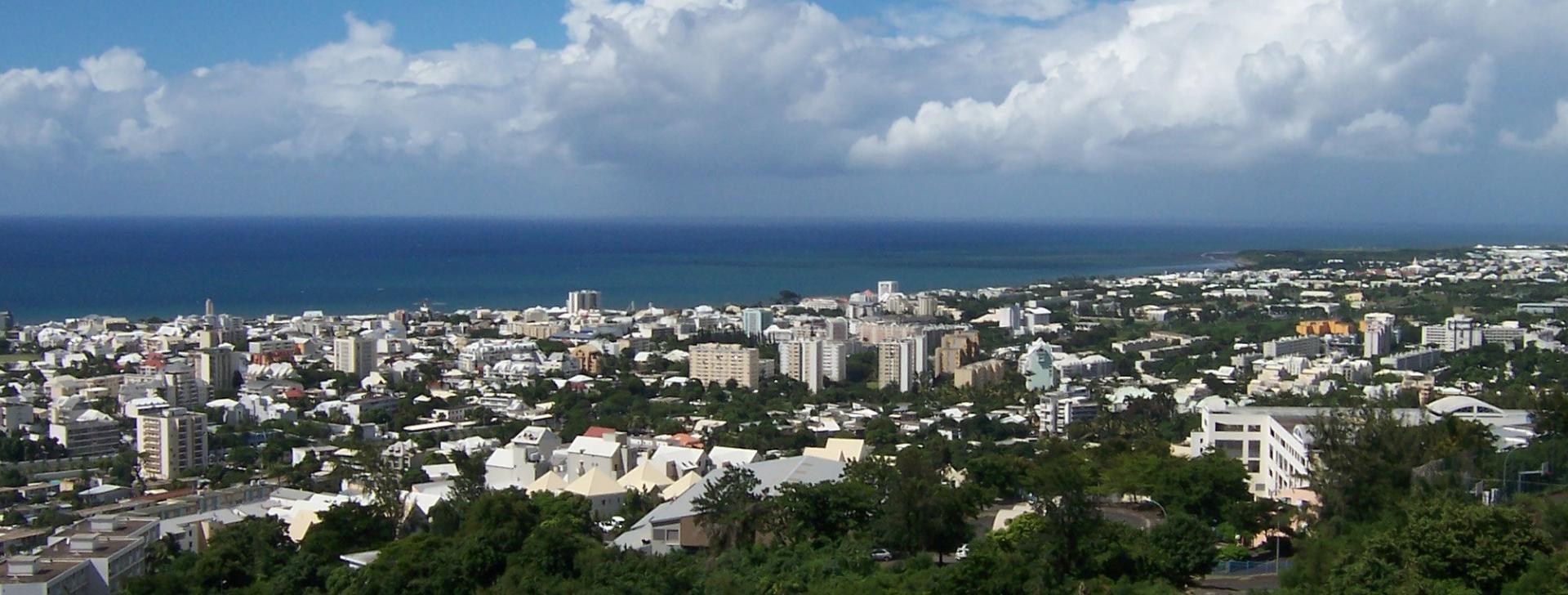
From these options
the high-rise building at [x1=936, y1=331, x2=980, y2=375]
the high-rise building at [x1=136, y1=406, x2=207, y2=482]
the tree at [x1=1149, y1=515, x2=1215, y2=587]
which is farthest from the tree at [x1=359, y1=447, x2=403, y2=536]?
the high-rise building at [x1=936, y1=331, x2=980, y2=375]

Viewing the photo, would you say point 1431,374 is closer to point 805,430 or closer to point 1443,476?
point 805,430

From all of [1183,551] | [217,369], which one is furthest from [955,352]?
[1183,551]

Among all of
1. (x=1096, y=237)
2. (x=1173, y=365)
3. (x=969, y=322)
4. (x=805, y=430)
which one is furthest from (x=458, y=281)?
(x=1096, y=237)

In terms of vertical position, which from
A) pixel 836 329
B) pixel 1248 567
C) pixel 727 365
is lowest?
pixel 727 365

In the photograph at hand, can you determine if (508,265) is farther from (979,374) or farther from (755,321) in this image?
(979,374)

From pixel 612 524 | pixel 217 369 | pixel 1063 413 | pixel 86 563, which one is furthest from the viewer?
pixel 217 369

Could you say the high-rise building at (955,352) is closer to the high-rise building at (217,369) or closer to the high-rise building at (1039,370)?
the high-rise building at (1039,370)
